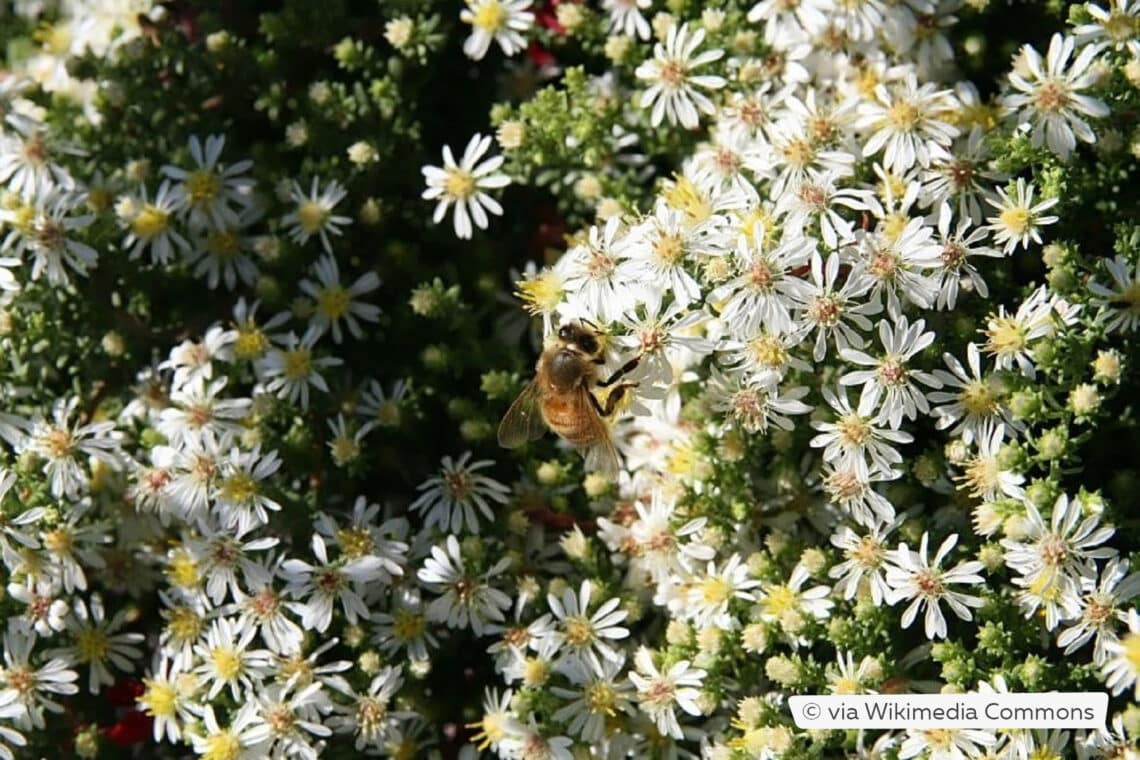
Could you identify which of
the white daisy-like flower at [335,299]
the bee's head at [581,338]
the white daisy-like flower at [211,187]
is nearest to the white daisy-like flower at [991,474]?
the bee's head at [581,338]

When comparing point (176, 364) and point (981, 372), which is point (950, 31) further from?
point (176, 364)

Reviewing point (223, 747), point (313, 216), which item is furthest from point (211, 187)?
point (223, 747)

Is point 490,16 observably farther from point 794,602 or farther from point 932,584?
point 932,584

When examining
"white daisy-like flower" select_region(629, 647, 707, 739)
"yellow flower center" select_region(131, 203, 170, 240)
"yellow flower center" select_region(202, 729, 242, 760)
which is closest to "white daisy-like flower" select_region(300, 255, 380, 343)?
"yellow flower center" select_region(131, 203, 170, 240)

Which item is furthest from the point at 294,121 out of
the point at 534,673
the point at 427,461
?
the point at 534,673

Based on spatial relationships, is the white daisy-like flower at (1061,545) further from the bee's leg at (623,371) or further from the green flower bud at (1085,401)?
the bee's leg at (623,371)
